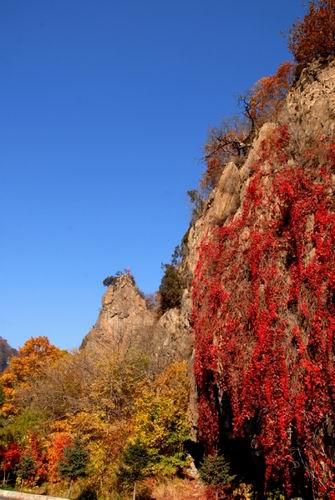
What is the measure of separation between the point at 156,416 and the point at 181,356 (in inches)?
254

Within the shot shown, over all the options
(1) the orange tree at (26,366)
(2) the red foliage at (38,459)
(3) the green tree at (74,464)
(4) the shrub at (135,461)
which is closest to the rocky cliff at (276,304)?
(4) the shrub at (135,461)

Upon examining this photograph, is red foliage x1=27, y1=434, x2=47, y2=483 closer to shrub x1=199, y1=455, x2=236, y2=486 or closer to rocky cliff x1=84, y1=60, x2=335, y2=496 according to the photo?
rocky cliff x1=84, y1=60, x2=335, y2=496

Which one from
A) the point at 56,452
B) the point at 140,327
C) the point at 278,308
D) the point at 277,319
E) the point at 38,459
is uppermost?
the point at 140,327

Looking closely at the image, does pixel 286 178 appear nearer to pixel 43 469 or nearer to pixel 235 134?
pixel 235 134

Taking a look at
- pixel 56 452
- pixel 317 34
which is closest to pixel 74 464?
pixel 56 452

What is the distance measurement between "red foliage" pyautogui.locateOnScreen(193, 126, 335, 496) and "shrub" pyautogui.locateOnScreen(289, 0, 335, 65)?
5.72m

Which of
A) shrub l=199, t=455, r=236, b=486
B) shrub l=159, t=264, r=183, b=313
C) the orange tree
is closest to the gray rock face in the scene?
Result: shrub l=159, t=264, r=183, b=313

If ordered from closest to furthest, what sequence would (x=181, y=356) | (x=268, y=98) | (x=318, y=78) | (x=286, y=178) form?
(x=286, y=178), (x=318, y=78), (x=181, y=356), (x=268, y=98)

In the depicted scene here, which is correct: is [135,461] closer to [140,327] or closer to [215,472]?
[215,472]

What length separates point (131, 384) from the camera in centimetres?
2680

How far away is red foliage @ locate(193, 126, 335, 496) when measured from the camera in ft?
40.5

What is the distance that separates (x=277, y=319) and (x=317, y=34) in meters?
16.5

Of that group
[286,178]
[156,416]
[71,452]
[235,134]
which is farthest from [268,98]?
[71,452]

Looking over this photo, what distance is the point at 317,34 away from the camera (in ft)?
74.5
